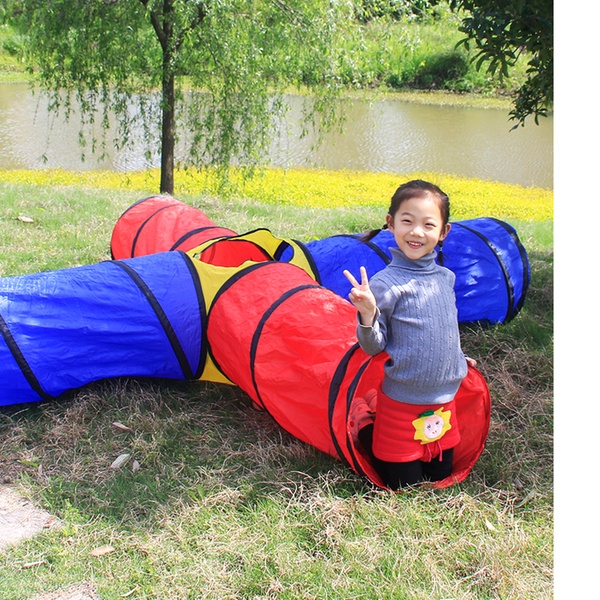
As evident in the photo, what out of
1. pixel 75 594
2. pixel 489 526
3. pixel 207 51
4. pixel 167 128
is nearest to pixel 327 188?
pixel 167 128

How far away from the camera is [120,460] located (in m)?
3.30

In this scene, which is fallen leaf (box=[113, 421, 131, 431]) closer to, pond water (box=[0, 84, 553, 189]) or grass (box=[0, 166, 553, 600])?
grass (box=[0, 166, 553, 600])

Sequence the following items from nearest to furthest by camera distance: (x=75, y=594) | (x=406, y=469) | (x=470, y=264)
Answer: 1. (x=75, y=594)
2. (x=406, y=469)
3. (x=470, y=264)

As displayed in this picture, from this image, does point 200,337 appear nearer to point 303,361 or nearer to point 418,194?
A: point 303,361

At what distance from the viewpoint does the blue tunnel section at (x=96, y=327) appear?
140 inches

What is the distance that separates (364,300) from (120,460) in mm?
1558

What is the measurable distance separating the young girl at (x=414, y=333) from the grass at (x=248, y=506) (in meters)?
0.32

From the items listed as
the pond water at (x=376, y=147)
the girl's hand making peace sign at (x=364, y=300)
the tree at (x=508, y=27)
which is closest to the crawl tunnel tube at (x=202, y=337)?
the girl's hand making peace sign at (x=364, y=300)

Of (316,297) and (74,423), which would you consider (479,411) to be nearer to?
(316,297)

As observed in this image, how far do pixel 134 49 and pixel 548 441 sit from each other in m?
6.55

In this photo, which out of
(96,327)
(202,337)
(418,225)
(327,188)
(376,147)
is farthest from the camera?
(376,147)

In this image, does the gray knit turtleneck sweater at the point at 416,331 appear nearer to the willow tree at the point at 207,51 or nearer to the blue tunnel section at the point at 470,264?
the blue tunnel section at the point at 470,264

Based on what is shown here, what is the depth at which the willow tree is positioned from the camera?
25.0ft

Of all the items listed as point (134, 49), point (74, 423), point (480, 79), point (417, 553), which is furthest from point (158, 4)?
point (480, 79)
